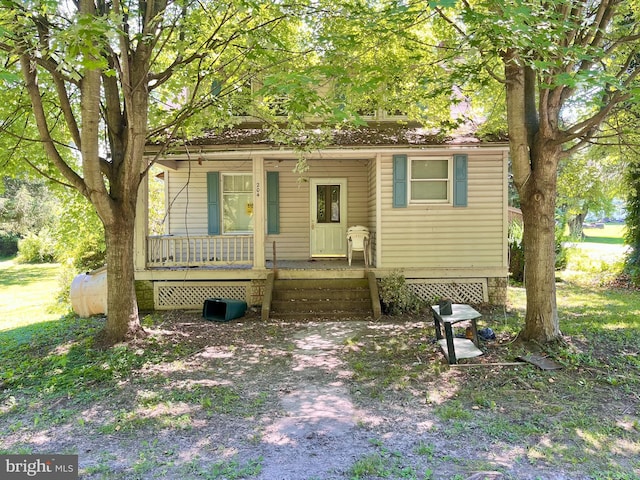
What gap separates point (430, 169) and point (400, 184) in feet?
2.85

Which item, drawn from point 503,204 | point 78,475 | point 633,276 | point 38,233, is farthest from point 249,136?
point 38,233

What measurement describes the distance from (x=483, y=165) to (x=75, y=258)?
43.8ft

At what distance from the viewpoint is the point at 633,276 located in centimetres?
1320

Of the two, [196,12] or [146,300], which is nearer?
[196,12]

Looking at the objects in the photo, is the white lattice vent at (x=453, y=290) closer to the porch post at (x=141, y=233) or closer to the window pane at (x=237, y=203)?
the window pane at (x=237, y=203)

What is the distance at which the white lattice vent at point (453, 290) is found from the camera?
33.5 ft

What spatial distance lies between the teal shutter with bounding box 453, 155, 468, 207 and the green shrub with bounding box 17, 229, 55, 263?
28.0m

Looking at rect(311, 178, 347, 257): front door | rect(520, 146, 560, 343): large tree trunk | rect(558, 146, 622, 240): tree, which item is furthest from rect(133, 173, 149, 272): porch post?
rect(558, 146, 622, 240): tree

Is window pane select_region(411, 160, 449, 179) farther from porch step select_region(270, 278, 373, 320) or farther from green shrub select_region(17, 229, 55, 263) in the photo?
green shrub select_region(17, 229, 55, 263)

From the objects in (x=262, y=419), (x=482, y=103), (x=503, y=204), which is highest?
(x=482, y=103)

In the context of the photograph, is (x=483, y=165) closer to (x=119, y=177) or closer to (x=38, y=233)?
(x=119, y=177)

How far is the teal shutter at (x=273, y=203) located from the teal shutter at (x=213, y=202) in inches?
55.2

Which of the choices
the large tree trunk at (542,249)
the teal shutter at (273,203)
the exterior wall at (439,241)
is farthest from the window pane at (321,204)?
the large tree trunk at (542,249)

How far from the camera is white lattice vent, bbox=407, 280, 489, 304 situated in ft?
33.5
